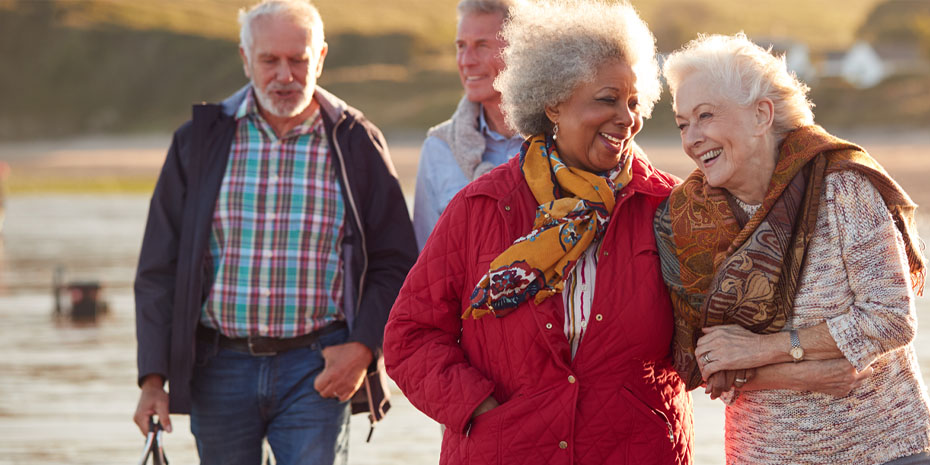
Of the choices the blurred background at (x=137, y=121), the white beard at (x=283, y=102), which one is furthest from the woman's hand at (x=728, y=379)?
the white beard at (x=283, y=102)

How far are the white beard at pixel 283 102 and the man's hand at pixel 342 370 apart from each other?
0.83 meters

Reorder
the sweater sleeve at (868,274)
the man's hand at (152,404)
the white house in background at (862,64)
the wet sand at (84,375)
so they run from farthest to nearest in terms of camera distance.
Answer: the white house in background at (862,64)
the wet sand at (84,375)
the man's hand at (152,404)
the sweater sleeve at (868,274)

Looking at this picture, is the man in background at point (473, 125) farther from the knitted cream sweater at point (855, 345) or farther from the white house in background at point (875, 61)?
the white house in background at point (875, 61)

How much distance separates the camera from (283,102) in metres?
3.88

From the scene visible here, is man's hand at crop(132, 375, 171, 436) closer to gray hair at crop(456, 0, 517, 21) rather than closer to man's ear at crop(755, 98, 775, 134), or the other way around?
gray hair at crop(456, 0, 517, 21)

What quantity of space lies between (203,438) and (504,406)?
1.45 meters

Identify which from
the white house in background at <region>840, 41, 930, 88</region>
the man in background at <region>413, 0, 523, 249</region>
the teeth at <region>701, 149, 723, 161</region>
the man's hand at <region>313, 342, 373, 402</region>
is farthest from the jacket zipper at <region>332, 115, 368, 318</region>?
the white house in background at <region>840, 41, 930, 88</region>

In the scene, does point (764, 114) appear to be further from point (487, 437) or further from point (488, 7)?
point (488, 7)

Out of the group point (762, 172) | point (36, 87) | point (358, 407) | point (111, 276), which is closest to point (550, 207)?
point (762, 172)

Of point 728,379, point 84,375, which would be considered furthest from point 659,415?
point 84,375

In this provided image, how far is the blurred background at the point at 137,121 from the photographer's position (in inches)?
283

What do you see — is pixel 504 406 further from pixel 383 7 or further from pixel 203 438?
pixel 383 7

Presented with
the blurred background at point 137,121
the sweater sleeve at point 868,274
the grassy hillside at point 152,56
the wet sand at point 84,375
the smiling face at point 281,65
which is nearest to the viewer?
the sweater sleeve at point 868,274

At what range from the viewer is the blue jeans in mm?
3787
